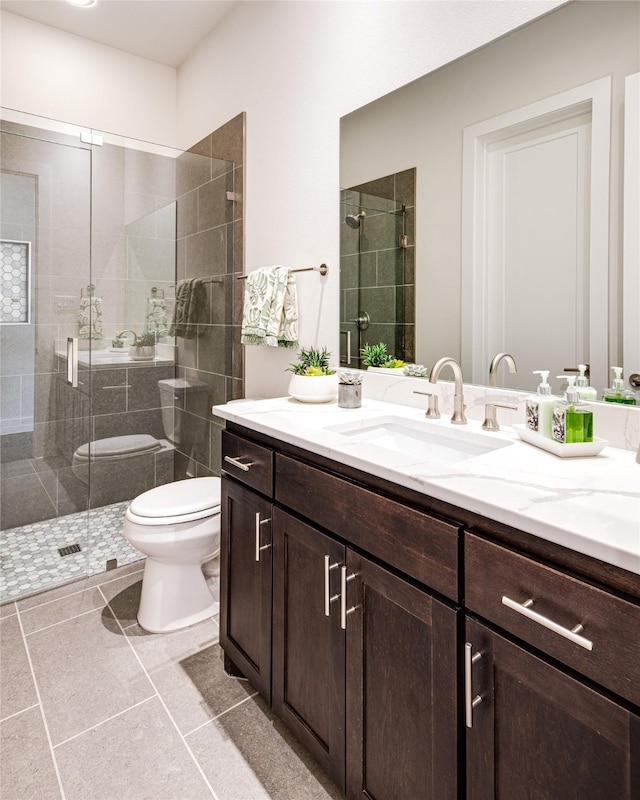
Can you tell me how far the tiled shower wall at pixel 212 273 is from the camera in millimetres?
2500

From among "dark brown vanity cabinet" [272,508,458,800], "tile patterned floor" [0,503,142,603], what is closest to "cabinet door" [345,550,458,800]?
"dark brown vanity cabinet" [272,508,458,800]

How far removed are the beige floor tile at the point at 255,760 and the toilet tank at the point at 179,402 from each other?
151 centimetres

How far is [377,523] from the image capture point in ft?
3.16

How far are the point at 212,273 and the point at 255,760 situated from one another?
2095 millimetres

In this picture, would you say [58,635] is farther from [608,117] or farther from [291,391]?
[608,117]

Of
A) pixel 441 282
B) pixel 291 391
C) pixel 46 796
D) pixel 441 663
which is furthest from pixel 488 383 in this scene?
pixel 46 796

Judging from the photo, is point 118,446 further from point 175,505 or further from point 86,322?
point 175,505

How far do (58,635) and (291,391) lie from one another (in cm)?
126

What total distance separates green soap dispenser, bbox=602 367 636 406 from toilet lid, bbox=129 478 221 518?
1.35m

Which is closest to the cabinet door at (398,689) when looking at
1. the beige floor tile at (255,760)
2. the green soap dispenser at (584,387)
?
the beige floor tile at (255,760)

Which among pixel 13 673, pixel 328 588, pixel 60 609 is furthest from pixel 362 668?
pixel 60 609

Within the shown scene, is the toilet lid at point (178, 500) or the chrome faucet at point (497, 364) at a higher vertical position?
the chrome faucet at point (497, 364)

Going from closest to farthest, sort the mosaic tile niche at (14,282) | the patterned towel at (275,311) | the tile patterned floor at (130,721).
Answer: the tile patterned floor at (130,721) < the patterned towel at (275,311) < the mosaic tile niche at (14,282)

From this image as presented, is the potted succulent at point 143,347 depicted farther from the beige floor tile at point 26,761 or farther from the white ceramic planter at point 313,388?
the beige floor tile at point 26,761
